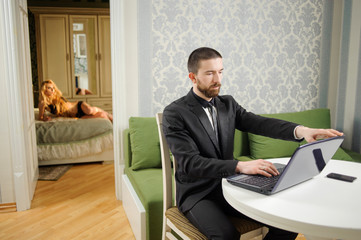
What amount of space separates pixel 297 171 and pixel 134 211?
135 centimetres

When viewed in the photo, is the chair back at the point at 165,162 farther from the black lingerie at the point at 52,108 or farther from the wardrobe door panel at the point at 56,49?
the wardrobe door panel at the point at 56,49

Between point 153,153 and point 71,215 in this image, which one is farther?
point 71,215

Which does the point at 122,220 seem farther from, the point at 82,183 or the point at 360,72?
the point at 360,72

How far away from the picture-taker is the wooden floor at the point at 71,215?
2.38 m

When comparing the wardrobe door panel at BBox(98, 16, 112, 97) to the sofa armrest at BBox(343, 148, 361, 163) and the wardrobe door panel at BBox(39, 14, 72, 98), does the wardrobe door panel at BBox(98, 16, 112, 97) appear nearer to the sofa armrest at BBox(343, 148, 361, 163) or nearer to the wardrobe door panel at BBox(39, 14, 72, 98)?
the wardrobe door panel at BBox(39, 14, 72, 98)

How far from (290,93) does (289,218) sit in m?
2.49

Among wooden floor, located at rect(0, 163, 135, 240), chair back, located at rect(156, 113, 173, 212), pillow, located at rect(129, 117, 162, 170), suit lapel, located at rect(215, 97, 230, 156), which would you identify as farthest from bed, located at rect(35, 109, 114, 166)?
suit lapel, located at rect(215, 97, 230, 156)

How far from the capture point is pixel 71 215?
2697 millimetres

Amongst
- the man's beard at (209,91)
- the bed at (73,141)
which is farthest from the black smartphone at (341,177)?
the bed at (73,141)

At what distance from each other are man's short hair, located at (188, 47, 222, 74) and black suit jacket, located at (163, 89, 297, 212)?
142mm

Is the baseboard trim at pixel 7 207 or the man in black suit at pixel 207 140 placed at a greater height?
the man in black suit at pixel 207 140

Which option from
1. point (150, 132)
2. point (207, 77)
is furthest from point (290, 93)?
point (207, 77)

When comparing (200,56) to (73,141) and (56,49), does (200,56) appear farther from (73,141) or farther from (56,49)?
(56,49)

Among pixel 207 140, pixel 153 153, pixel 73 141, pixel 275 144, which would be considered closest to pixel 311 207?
pixel 207 140
